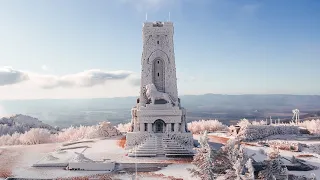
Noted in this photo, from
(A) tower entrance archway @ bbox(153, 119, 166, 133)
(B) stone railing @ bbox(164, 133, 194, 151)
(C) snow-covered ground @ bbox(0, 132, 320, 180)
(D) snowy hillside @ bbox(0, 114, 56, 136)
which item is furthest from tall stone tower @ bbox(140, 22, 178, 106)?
(D) snowy hillside @ bbox(0, 114, 56, 136)

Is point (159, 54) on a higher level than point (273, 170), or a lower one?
higher

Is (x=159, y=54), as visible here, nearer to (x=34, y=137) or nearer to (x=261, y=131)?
(x=261, y=131)

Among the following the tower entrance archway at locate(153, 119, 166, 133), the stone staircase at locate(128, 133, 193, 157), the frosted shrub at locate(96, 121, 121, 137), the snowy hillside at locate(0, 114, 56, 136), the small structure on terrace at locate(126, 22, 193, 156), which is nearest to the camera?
the stone staircase at locate(128, 133, 193, 157)

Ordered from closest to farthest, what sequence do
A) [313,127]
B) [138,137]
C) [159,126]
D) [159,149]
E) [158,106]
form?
[159,149], [138,137], [158,106], [159,126], [313,127]

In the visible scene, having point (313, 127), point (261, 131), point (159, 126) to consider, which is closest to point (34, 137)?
point (159, 126)

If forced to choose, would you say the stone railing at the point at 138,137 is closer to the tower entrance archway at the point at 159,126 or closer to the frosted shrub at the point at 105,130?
the tower entrance archway at the point at 159,126

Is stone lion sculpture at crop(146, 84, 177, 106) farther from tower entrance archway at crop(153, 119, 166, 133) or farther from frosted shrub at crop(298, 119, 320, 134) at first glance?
frosted shrub at crop(298, 119, 320, 134)

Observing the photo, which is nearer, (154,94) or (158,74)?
(154,94)

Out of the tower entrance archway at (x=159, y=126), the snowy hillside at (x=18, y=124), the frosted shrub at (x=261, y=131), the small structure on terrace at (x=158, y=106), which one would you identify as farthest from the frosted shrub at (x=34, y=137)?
the frosted shrub at (x=261, y=131)
